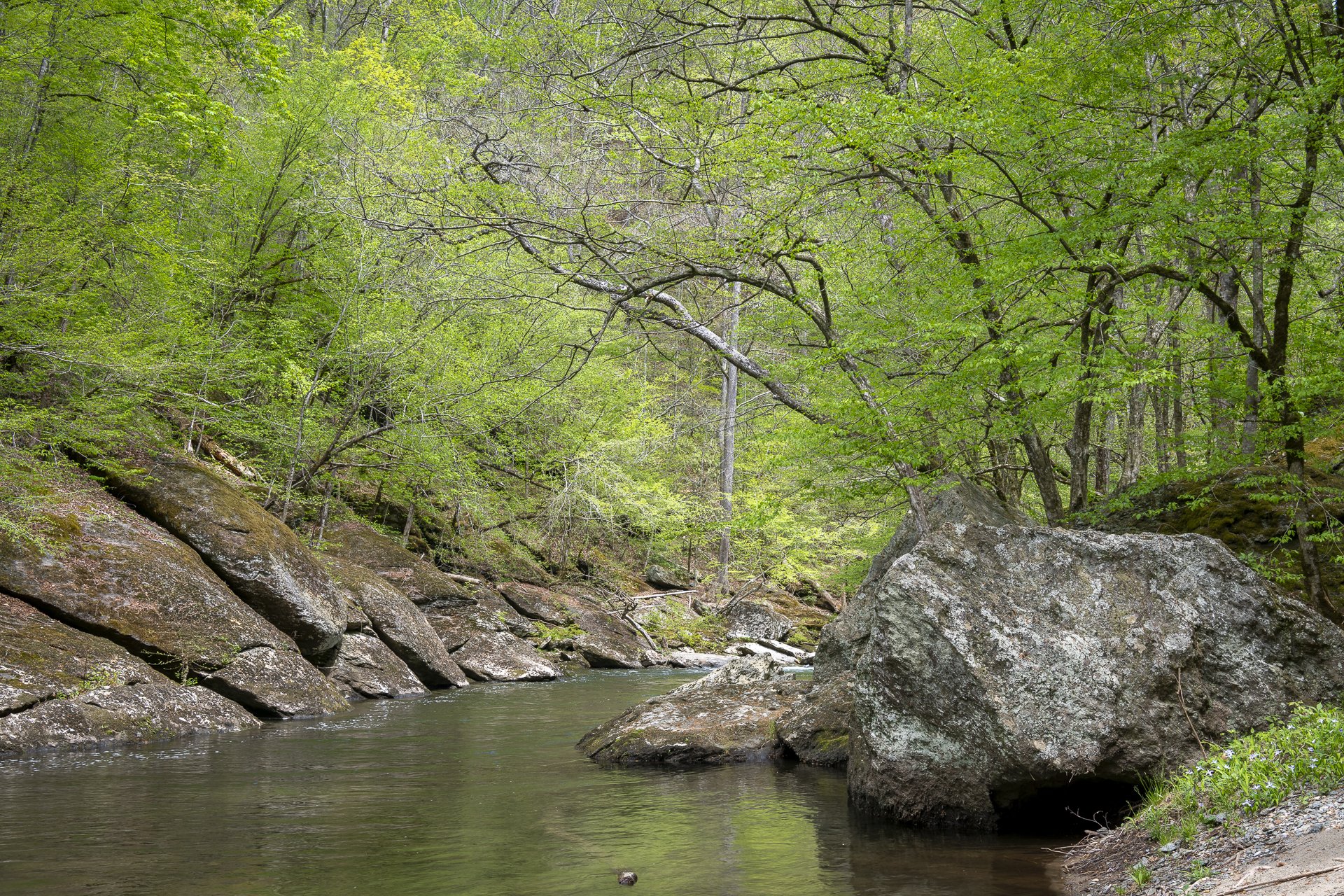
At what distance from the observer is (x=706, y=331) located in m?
11.5

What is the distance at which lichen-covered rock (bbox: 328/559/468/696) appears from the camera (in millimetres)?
15570

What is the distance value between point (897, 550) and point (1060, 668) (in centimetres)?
575

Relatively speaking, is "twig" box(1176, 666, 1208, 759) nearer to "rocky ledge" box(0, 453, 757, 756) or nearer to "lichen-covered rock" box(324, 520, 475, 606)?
"rocky ledge" box(0, 453, 757, 756)

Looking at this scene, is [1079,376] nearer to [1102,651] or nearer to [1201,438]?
[1201,438]

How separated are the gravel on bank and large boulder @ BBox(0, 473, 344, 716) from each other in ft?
32.5

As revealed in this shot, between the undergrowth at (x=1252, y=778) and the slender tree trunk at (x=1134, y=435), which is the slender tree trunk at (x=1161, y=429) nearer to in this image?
the slender tree trunk at (x=1134, y=435)

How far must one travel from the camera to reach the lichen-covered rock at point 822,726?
8.97 metres

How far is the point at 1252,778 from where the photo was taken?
4773 mm

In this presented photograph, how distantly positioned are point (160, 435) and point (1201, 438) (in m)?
14.4

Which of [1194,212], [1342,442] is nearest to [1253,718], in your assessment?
[1194,212]

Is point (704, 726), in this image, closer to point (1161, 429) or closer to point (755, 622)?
point (1161, 429)

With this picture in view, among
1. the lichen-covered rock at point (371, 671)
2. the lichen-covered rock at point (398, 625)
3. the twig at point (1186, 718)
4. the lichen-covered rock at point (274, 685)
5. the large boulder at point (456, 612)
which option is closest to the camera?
the twig at point (1186, 718)

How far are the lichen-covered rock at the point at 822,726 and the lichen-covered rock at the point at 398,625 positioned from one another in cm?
823

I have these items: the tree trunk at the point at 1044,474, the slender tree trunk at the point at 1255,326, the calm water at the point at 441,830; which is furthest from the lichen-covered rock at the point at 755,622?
the slender tree trunk at the point at 1255,326
